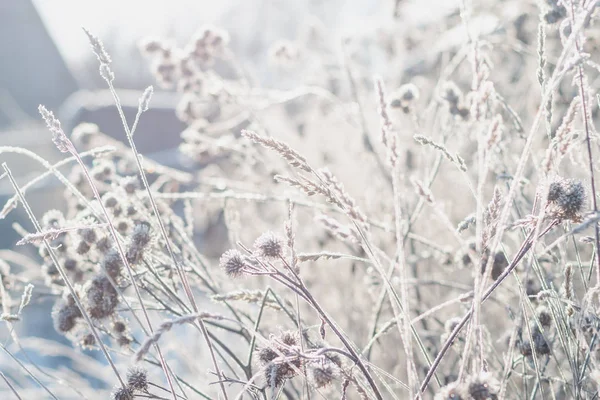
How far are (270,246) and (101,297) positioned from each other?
490 millimetres

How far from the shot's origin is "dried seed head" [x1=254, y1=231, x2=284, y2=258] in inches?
41.4

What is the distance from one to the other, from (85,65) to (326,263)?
25746 millimetres

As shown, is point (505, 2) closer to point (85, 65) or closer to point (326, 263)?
point (326, 263)

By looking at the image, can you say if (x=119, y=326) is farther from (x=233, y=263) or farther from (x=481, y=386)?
(x=481, y=386)

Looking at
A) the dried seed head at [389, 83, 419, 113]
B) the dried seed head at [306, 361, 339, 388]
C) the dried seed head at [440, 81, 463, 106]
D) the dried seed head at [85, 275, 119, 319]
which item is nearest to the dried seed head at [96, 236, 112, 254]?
the dried seed head at [85, 275, 119, 319]

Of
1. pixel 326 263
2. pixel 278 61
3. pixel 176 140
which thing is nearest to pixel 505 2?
pixel 278 61

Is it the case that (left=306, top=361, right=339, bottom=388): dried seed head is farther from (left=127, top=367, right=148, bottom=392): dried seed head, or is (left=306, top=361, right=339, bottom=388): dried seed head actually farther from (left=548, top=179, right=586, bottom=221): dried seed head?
(left=548, top=179, right=586, bottom=221): dried seed head

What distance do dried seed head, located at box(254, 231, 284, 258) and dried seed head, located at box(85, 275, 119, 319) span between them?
0.43 meters

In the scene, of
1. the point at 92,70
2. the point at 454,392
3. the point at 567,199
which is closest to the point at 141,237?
the point at 454,392

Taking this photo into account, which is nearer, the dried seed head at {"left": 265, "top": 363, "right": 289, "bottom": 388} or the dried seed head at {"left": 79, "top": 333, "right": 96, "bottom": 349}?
the dried seed head at {"left": 265, "top": 363, "right": 289, "bottom": 388}

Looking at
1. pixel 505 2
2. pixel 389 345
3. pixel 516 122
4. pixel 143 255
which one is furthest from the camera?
pixel 505 2

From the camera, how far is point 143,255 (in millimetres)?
1286

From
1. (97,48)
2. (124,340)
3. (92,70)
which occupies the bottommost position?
(124,340)

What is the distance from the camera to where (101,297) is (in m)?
1.33
